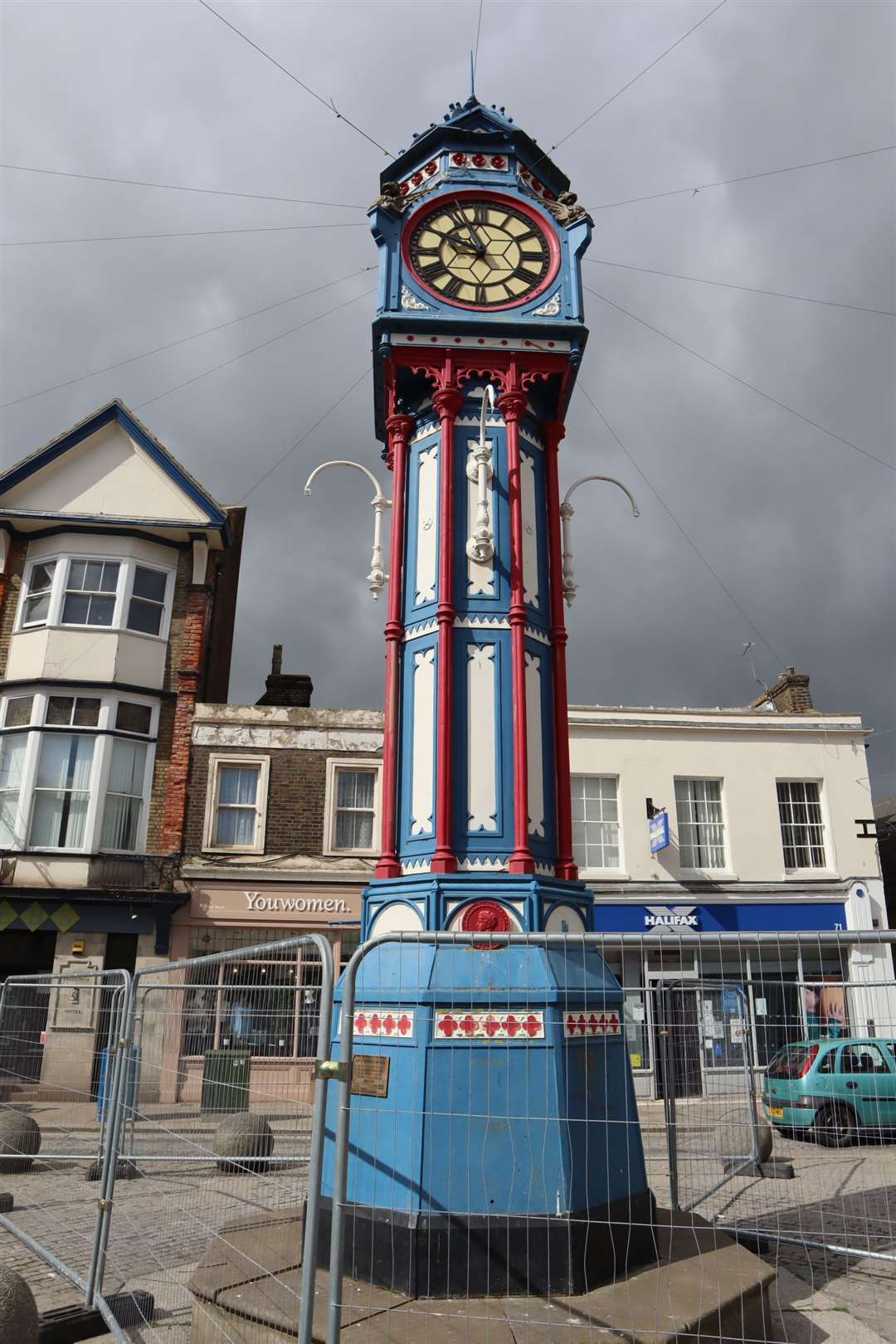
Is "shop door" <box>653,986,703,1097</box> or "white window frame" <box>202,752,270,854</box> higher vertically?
"white window frame" <box>202,752,270,854</box>

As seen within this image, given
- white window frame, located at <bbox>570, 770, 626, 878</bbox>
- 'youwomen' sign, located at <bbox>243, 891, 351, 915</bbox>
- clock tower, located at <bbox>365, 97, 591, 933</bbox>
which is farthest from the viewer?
white window frame, located at <bbox>570, 770, 626, 878</bbox>

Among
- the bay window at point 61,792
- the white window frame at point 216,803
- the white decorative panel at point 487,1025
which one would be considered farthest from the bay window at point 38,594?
the white decorative panel at point 487,1025

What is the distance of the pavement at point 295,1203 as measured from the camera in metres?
6.06

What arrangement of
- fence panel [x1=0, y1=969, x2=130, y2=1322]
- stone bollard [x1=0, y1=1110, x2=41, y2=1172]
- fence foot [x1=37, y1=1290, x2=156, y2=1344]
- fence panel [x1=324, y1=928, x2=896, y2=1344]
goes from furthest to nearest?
stone bollard [x1=0, y1=1110, x2=41, y2=1172]
fence panel [x1=0, y1=969, x2=130, y2=1322]
fence foot [x1=37, y1=1290, x2=156, y2=1344]
fence panel [x1=324, y1=928, x2=896, y2=1344]

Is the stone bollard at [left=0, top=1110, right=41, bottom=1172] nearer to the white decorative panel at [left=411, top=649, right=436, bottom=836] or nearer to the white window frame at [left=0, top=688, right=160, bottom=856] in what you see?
the white decorative panel at [left=411, top=649, right=436, bottom=836]

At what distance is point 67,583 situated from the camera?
19578 millimetres

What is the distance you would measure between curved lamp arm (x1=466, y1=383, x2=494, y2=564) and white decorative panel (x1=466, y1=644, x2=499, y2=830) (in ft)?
2.55

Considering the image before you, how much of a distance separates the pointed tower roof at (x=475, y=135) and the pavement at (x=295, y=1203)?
8418 mm

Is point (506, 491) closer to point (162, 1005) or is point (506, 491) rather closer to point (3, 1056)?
point (162, 1005)

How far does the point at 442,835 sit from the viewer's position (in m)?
6.81

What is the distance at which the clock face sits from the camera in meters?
8.42

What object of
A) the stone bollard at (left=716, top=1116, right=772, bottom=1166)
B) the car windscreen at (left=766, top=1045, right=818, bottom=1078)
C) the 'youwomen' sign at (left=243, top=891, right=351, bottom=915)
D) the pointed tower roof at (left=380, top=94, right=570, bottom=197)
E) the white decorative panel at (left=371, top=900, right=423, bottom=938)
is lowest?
the stone bollard at (left=716, top=1116, right=772, bottom=1166)

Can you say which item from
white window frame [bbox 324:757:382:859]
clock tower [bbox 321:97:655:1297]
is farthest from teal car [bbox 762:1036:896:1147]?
white window frame [bbox 324:757:382:859]

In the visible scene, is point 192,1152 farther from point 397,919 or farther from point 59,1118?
point 59,1118
